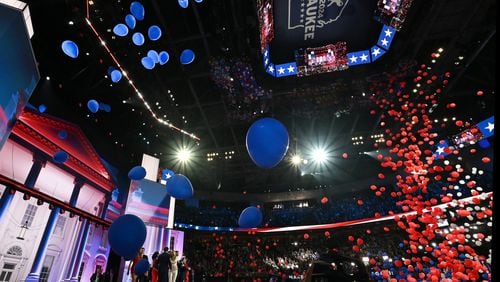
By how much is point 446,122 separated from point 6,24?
39.6 feet

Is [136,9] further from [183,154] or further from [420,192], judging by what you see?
[420,192]

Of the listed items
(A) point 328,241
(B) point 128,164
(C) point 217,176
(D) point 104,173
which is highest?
(C) point 217,176

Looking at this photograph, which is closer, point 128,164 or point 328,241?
point 128,164

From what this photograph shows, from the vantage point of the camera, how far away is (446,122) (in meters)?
9.79

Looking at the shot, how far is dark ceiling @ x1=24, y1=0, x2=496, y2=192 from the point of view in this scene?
5.77 metres

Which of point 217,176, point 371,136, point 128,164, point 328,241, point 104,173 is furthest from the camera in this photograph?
point 217,176

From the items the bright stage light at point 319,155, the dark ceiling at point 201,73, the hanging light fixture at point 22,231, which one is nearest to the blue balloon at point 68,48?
the dark ceiling at point 201,73

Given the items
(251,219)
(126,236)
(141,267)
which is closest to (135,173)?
(141,267)

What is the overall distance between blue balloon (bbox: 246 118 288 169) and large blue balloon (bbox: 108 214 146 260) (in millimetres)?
2797

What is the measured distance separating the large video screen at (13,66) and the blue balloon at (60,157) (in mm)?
2230

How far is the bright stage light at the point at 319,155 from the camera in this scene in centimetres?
1240

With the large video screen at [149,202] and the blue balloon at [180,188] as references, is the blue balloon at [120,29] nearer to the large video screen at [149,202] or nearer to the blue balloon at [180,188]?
the blue balloon at [180,188]

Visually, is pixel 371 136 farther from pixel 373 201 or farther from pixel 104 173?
pixel 104 173

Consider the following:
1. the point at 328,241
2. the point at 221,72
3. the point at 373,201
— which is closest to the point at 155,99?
the point at 221,72
